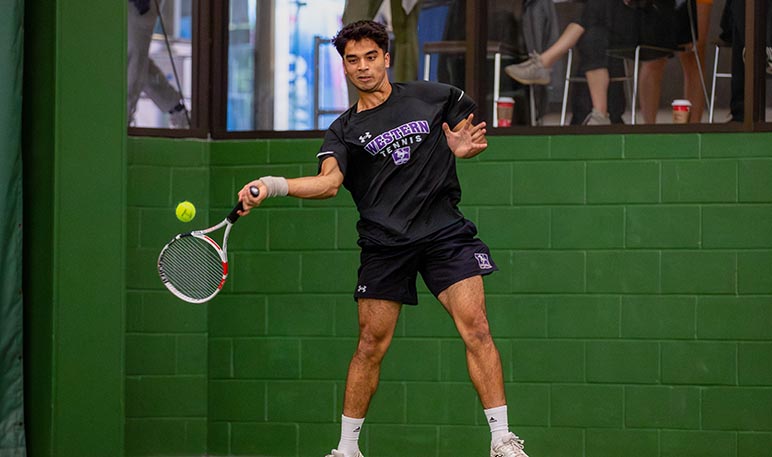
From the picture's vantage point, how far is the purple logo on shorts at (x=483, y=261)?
5.58 m

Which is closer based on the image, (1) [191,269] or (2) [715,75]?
(1) [191,269]

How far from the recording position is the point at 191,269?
5.48 metres

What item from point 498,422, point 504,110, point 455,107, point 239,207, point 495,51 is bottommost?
point 498,422

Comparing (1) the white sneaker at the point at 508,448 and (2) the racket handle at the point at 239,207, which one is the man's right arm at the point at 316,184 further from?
(1) the white sneaker at the point at 508,448

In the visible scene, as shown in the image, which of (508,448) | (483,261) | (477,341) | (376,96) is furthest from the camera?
(376,96)

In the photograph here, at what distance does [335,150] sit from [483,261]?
85 cm

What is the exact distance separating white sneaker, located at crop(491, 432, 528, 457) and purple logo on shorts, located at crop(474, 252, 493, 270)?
768mm

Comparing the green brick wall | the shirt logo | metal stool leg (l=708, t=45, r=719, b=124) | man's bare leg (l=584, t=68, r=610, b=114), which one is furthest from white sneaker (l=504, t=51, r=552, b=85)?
the shirt logo

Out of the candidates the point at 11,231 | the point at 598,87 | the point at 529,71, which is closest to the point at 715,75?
the point at 598,87

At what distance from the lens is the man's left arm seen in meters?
5.59

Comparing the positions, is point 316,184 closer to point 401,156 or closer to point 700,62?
point 401,156

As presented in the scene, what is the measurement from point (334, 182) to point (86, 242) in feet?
4.82

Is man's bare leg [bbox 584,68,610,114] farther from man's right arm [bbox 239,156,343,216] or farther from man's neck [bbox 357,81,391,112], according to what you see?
man's right arm [bbox 239,156,343,216]

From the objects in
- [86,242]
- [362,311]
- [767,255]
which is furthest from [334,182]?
[767,255]
